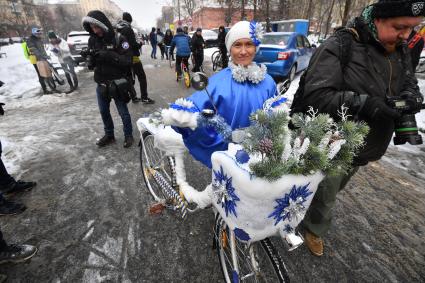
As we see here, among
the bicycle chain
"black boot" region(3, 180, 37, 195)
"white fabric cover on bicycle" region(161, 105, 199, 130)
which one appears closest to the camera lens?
"white fabric cover on bicycle" region(161, 105, 199, 130)

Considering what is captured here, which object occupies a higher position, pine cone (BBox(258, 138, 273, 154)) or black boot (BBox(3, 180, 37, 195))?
pine cone (BBox(258, 138, 273, 154))

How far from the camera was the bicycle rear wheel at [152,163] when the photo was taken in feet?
9.12

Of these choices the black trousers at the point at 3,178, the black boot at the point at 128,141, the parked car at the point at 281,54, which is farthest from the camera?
the parked car at the point at 281,54

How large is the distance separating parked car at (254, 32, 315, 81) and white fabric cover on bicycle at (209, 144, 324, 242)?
7095 mm

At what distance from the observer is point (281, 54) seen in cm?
768

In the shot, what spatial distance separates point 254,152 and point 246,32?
1.00 m

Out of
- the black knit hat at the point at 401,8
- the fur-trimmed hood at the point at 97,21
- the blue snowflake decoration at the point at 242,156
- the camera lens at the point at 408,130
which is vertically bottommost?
the camera lens at the point at 408,130

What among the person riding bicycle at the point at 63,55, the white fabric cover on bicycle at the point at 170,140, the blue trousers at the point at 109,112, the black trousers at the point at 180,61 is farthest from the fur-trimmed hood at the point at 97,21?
the person riding bicycle at the point at 63,55

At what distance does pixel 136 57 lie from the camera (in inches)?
245

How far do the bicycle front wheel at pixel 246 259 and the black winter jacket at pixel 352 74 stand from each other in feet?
3.31

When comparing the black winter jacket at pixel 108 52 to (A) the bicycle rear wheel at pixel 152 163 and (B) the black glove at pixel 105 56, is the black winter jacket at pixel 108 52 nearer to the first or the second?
(B) the black glove at pixel 105 56

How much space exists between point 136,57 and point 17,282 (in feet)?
17.9

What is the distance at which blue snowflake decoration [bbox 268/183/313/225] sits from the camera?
3.85ft

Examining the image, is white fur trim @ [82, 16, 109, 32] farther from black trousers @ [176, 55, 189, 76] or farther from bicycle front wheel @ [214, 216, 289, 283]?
black trousers @ [176, 55, 189, 76]
